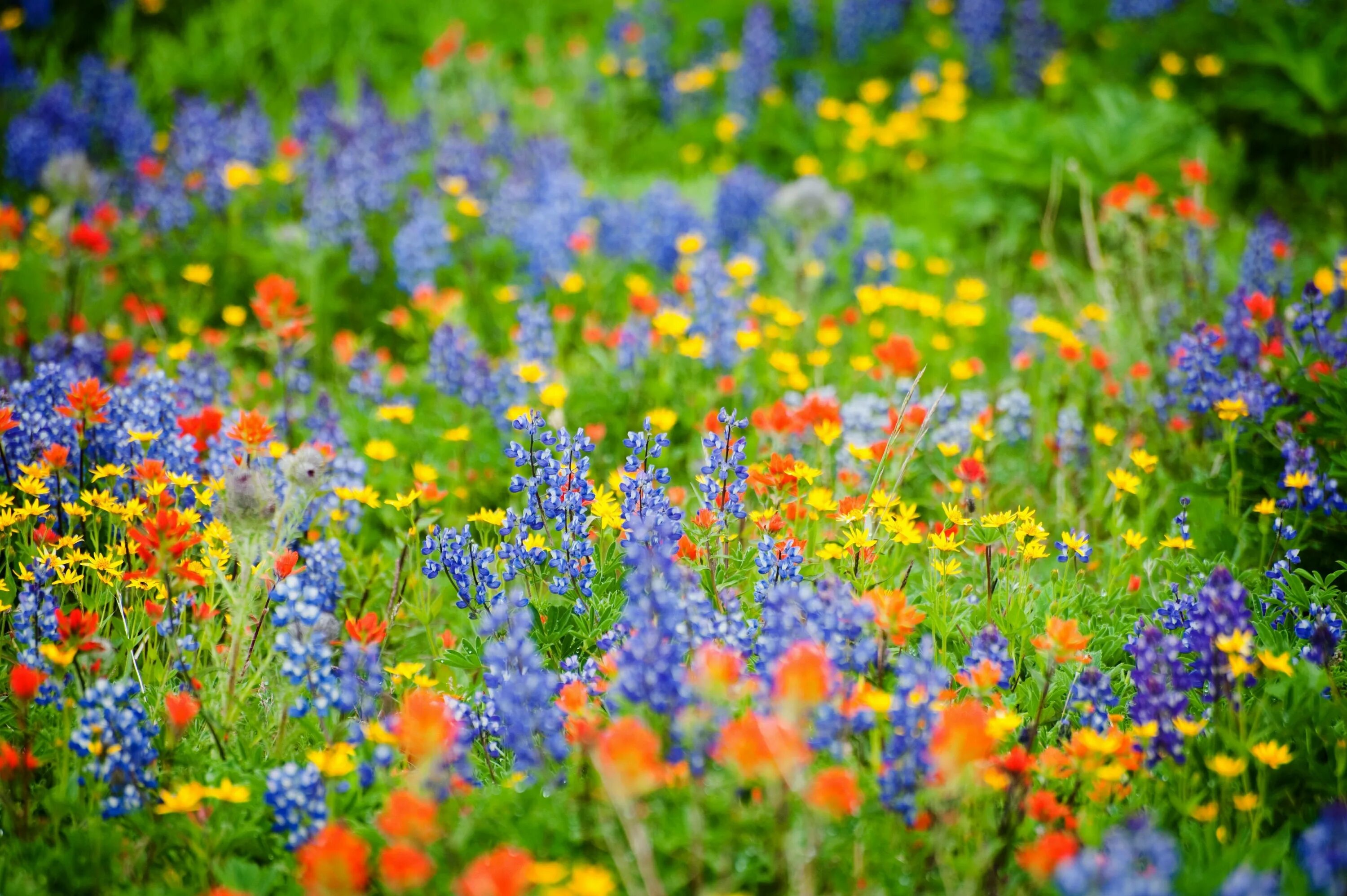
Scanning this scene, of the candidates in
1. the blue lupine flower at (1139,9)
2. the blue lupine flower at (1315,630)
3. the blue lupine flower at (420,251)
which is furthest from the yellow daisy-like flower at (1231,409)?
the blue lupine flower at (1139,9)

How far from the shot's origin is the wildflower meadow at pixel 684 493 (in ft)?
5.43

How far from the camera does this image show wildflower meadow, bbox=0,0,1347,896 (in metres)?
1.65

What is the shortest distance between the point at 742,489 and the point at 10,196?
16.1 ft

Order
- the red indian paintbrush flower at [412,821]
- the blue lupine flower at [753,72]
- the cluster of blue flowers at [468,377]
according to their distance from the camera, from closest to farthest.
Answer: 1. the red indian paintbrush flower at [412,821]
2. the cluster of blue flowers at [468,377]
3. the blue lupine flower at [753,72]

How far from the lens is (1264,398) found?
2.79 meters

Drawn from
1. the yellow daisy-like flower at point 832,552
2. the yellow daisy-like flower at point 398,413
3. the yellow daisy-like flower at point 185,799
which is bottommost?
the yellow daisy-like flower at point 832,552

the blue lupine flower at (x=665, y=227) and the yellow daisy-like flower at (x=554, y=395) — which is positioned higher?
the blue lupine flower at (x=665, y=227)

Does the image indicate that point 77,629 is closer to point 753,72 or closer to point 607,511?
point 607,511

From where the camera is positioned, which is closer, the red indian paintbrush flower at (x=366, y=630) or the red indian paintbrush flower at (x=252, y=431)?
the red indian paintbrush flower at (x=366, y=630)

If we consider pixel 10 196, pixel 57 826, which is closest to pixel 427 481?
pixel 57 826

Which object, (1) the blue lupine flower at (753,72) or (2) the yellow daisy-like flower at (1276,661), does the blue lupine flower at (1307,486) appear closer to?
(2) the yellow daisy-like flower at (1276,661)

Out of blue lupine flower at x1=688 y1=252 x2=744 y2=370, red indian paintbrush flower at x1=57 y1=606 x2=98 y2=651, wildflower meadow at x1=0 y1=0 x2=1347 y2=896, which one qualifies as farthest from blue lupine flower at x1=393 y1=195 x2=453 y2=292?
red indian paintbrush flower at x1=57 y1=606 x2=98 y2=651

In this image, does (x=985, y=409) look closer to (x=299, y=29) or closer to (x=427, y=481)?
(x=427, y=481)

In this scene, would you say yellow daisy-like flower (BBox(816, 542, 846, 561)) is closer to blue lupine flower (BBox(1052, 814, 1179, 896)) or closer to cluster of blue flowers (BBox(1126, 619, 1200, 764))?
cluster of blue flowers (BBox(1126, 619, 1200, 764))
